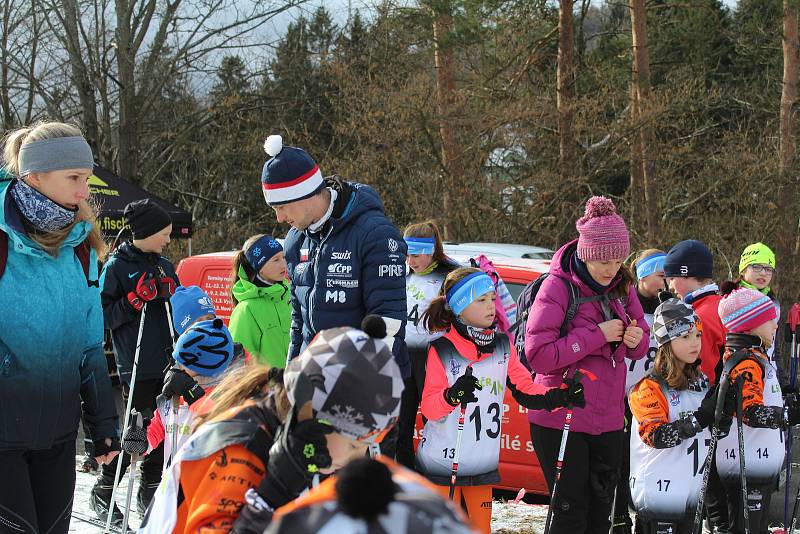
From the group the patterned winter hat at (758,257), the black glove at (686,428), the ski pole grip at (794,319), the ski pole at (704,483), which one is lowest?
the ski pole at (704,483)

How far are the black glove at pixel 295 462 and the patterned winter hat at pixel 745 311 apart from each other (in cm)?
356

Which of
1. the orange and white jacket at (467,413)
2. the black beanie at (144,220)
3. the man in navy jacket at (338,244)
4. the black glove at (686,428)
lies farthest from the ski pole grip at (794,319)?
the black beanie at (144,220)

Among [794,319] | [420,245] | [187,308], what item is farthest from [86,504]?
[794,319]

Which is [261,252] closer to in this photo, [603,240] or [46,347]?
[603,240]

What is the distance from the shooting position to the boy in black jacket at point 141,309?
19.1ft

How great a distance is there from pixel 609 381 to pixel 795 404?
1.36 m

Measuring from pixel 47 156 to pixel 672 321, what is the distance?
10.1 ft

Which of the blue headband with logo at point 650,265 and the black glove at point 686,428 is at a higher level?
the blue headband with logo at point 650,265

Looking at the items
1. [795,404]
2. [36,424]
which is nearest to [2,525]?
[36,424]

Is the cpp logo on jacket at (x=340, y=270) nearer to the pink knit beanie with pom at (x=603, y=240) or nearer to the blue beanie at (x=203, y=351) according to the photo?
the blue beanie at (x=203, y=351)

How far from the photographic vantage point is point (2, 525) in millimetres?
3258

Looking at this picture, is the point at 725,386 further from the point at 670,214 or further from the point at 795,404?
the point at 670,214

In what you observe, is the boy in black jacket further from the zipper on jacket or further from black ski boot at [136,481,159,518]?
the zipper on jacket

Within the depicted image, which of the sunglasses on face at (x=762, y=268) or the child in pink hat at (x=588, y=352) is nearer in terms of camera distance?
the child in pink hat at (x=588, y=352)
